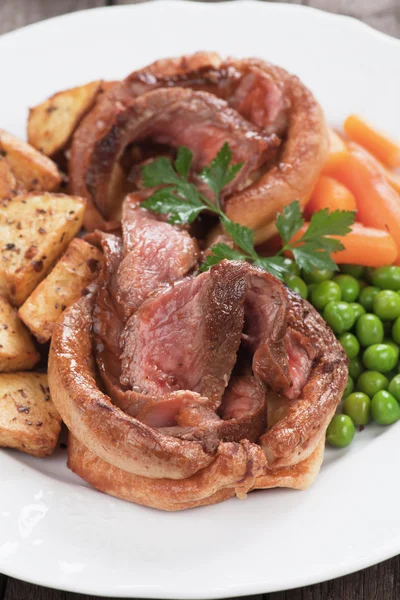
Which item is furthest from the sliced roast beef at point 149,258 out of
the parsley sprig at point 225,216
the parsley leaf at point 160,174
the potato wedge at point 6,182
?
the potato wedge at point 6,182

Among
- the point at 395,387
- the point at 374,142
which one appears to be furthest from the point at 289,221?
the point at 374,142

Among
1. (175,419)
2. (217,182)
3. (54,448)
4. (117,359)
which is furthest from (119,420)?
(217,182)

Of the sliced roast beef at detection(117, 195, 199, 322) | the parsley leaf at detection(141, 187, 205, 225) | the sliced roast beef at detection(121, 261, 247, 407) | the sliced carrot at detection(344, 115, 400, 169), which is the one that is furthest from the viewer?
the sliced carrot at detection(344, 115, 400, 169)

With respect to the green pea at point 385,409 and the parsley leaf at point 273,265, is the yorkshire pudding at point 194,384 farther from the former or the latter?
the green pea at point 385,409

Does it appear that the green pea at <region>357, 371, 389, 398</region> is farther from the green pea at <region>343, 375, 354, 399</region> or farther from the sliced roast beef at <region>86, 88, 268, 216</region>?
the sliced roast beef at <region>86, 88, 268, 216</region>

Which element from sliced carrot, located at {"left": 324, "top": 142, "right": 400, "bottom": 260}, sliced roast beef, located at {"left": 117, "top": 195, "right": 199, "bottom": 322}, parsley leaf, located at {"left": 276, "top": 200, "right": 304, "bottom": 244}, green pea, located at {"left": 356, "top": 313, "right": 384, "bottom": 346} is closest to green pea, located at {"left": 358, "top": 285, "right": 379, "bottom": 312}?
green pea, located at {"left": 356, "top": 313, "right": 384, "bottom": 346}
